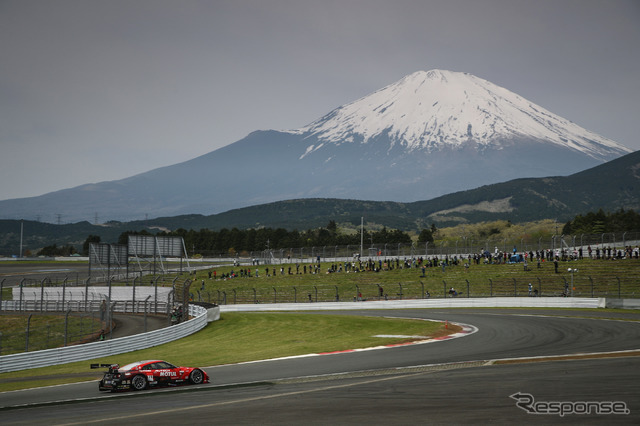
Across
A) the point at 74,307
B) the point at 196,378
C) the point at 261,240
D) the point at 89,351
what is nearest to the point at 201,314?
the point at 89,351

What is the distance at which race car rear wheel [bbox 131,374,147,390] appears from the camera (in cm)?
1673

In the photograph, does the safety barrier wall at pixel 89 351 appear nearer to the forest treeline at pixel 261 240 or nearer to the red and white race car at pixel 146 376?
the red and white race car at pixel 146 376

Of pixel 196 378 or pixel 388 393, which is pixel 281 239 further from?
pixel 388 393

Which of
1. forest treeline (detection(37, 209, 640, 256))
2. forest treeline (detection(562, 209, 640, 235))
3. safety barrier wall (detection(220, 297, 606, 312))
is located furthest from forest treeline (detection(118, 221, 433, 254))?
safety barrier wall (detection(220, 297, 606, 312))

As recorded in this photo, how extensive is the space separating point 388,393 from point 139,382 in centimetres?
729

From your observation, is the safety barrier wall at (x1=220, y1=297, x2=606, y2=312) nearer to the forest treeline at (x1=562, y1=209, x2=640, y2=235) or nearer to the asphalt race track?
the asphalt race track

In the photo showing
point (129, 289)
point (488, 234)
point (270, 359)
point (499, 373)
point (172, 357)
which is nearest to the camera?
point (499, 373)

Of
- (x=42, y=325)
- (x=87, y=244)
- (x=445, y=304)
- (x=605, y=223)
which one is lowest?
(x=42, y=325)

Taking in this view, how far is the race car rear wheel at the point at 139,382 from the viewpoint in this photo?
54.9 ft

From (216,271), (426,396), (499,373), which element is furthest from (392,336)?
(216,271)

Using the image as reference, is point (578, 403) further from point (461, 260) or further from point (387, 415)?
point (461, 260)

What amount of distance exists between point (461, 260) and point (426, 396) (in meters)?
54.1

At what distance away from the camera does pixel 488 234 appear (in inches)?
6137

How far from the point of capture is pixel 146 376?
16.9m
